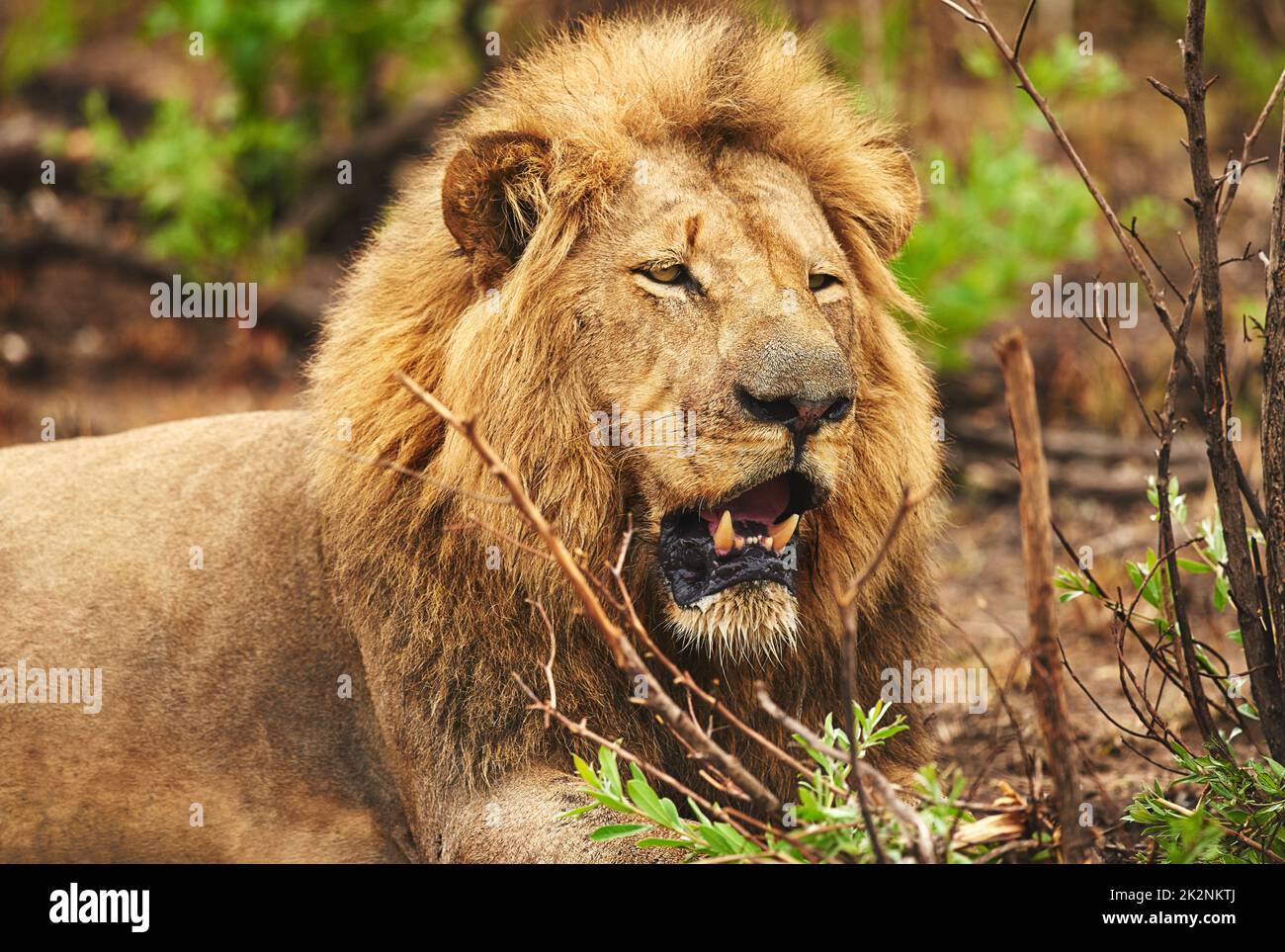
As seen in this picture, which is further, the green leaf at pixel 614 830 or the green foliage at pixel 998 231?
the green foliage at pixel 998 231

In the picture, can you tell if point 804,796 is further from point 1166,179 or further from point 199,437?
point 1166,179

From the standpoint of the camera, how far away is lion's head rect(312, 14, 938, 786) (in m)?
3.55

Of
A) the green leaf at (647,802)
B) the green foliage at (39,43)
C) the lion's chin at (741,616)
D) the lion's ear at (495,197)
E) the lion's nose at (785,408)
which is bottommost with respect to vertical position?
A: the green leaf at (647,802)

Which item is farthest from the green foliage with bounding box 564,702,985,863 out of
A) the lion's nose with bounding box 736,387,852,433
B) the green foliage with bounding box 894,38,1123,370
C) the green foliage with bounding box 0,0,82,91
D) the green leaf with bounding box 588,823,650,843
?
the green foliage with bounding box 0,0,82,91

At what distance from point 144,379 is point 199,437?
494 centimetres

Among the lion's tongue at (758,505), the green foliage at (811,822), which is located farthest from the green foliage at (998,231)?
the green foliage at (811,822)

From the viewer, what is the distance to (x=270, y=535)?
4426 millimetres

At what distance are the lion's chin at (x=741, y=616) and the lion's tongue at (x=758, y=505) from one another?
16 centimetres

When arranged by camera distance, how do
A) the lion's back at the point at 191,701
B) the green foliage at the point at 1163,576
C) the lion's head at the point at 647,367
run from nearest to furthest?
the lion's head at the point at 647,367
the green foliage at the point at 1163,576
the lion's back at the point at 191,701

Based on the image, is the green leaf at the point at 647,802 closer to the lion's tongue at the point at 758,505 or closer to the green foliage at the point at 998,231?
the lion's tongue at the point at 758,505

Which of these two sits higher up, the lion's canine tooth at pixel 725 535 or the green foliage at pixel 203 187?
the green foliage at pixel 203 187

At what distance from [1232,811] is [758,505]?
1311mm

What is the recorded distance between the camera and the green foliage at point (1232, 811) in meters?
3.38

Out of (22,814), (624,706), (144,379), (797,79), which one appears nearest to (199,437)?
(22,814)
